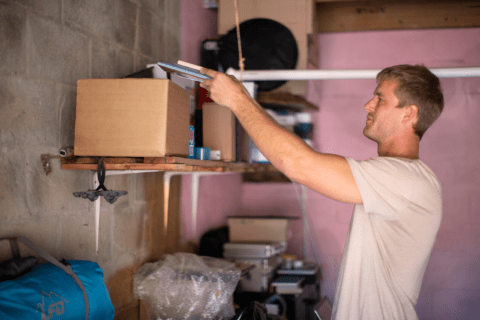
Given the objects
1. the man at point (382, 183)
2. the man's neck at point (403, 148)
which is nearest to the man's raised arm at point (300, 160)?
the man at point (382, 183)

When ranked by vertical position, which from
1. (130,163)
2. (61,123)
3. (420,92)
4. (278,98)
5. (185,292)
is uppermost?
(278,98)

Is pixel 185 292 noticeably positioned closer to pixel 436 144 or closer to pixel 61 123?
pixel 61 123

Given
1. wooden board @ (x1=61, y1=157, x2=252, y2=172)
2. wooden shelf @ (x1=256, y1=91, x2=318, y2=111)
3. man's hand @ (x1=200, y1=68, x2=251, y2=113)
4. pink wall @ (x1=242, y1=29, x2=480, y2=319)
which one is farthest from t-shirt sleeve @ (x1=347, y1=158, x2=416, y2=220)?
pink wall @ (x1=242, y1=29, x2=480, y2=319)

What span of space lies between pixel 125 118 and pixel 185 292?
853 millimetres

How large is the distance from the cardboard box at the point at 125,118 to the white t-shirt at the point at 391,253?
641 mm

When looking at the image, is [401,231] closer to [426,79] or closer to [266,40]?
[426,79]

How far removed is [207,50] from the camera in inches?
112

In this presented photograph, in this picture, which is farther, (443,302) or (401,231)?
(443,302)

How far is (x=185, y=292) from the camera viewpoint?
1.89 metres

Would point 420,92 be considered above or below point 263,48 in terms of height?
below

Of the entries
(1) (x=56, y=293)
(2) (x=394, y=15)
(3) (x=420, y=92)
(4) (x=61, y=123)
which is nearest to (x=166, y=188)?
(4) (x=61, y=123)

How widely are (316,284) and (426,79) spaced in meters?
2.06

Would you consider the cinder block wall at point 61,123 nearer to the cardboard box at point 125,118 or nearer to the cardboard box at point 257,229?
the cardboard box at point 125,118

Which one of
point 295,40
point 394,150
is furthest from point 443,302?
point 394,150
